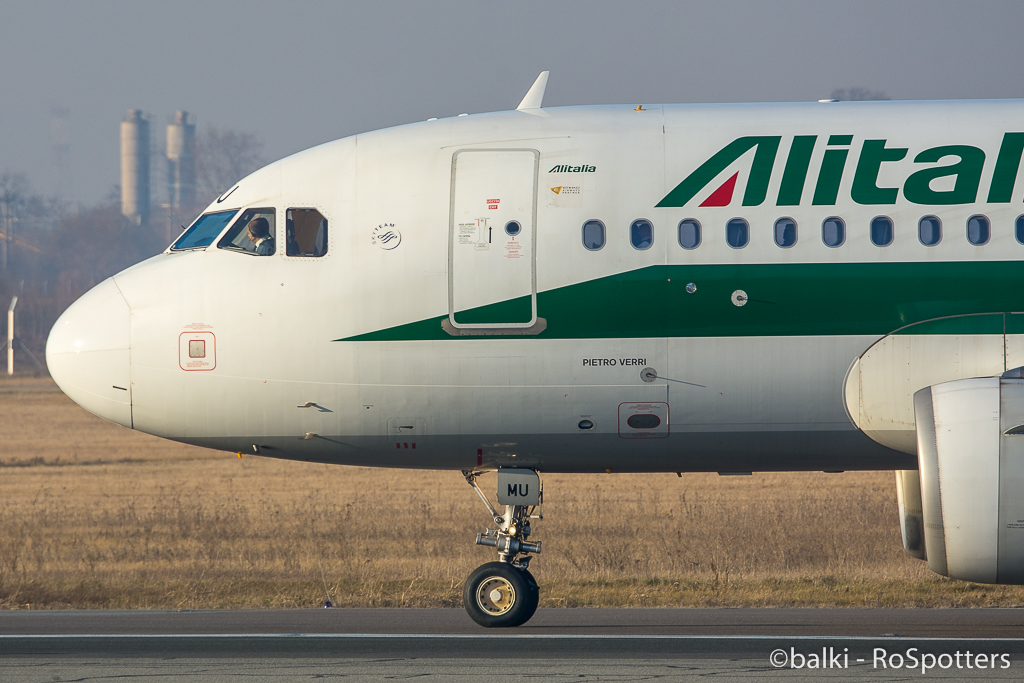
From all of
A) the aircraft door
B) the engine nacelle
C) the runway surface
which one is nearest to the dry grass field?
the runway surface

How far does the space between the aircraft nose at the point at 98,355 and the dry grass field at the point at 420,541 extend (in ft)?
16.1

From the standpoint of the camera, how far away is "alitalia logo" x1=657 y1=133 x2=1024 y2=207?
1088 cm

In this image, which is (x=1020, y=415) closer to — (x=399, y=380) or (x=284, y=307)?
(x=399, y=380)

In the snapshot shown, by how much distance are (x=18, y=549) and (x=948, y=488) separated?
15.7 metres

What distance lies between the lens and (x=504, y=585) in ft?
37.8

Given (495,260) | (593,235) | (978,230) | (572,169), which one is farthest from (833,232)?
(495,260)

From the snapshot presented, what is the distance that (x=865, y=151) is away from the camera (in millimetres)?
11031

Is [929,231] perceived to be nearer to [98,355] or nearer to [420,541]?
[98,355]

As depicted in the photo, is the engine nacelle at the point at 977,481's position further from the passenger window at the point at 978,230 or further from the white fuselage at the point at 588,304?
the passenger window at the point at 978,230

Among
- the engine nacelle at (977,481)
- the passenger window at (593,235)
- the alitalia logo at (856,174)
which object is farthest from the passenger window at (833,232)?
the passenger window at (593,235)

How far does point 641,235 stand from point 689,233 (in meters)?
0.46

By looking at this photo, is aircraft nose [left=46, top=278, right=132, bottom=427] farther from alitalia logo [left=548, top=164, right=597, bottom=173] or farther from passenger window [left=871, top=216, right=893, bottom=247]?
passenger window [left=871, top=216, right=893, bottom=247]

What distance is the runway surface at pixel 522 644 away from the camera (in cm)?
1002

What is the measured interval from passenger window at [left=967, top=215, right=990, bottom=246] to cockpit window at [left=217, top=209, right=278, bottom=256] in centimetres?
667
